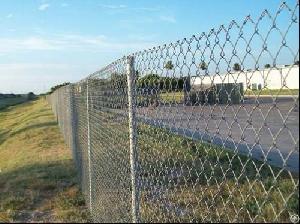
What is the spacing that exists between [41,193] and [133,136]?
5.24 meters

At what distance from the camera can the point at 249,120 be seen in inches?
103

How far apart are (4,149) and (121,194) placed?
47.4ft

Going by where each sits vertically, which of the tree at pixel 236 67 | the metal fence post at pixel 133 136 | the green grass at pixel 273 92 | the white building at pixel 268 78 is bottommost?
the metal fence post at pixel 133 136

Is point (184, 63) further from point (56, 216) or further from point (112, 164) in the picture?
point (56, 216)

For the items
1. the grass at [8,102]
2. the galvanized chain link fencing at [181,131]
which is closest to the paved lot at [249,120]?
the galvanized chain link fencing at [181,131]

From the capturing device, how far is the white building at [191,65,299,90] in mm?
2164

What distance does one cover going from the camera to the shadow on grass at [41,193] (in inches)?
311

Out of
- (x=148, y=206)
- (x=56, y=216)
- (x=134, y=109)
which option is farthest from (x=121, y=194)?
(x=56, y=216)

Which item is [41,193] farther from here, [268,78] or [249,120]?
[268,78]

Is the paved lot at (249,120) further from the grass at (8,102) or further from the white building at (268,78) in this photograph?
the grass at (8,102)

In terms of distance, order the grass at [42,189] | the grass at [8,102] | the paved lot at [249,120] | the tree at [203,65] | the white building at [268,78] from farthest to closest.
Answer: the grass at [8,102] < the grass at [42,189] < the tree at [203,65] < the paved lot at [249,120] < the white building at [268,78]

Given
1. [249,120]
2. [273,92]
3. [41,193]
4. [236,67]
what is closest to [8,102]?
[41,193]

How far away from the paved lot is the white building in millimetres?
72

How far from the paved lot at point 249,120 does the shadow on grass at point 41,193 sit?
11.4ft
